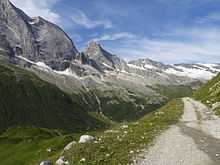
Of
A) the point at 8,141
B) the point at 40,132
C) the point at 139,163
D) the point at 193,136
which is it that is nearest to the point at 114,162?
the point at 139,163

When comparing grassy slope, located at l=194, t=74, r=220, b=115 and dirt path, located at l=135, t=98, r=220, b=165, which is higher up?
grassy slope, located at l=194, t=74, r=220, b=115

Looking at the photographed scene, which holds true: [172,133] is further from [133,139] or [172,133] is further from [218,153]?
[218,153]

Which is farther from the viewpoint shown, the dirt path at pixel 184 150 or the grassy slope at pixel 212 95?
the grassy slope at pixel 212 95

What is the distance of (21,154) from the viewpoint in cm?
11856

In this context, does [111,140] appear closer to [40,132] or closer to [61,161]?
[61,161]

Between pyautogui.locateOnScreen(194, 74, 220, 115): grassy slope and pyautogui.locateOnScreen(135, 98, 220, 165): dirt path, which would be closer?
pyautogui.locateOnScreen(135, 98, 220, 165): dirt path

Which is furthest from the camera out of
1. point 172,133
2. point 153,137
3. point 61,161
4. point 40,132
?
point 40,132

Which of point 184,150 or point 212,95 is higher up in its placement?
point 212,95

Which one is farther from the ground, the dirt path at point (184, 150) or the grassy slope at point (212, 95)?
the grassy slope at point (212, 95)

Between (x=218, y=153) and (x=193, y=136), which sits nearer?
(x=218, y=153)

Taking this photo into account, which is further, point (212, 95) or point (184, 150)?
point (212, 95)

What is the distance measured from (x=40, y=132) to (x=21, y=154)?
256 ft

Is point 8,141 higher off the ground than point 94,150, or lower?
lower

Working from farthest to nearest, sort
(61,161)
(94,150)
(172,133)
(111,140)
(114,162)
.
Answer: (172,133), (111,140), (94,150), (61,161), (114,162)
